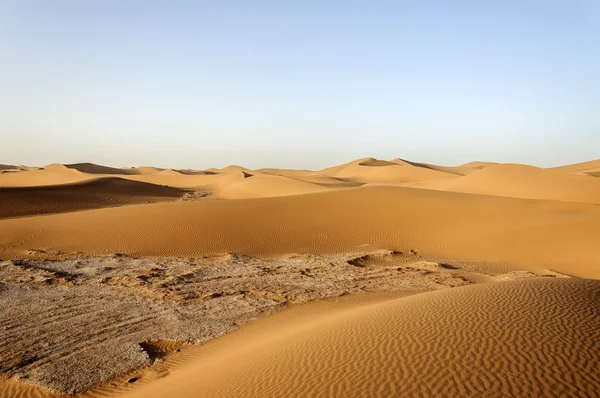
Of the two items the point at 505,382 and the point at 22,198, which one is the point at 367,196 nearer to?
the point at 505,382

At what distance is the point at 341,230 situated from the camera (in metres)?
18.1

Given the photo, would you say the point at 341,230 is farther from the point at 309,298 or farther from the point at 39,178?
the point at 39,178

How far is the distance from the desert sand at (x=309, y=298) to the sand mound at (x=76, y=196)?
34.4 feet

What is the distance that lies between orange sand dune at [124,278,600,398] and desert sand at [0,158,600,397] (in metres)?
0.02

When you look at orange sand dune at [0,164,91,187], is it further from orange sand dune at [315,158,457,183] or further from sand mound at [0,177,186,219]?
orange sand dune at [315,158,457,183]

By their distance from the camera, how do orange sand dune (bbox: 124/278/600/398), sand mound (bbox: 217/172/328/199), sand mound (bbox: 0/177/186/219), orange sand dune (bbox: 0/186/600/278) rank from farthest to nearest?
sand mound (bbox: 217/172/328/199) → sand mound (bbox: 0/177/186/219) → orange sand dune (bbox: 0/186/600/278) → orange sand dune (bbox: 124/278/600/398)

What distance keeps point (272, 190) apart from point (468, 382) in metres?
44.3

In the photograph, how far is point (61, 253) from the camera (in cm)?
1405

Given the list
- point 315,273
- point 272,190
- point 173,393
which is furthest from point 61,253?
point 272,190

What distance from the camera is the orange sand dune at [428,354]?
4.25 m

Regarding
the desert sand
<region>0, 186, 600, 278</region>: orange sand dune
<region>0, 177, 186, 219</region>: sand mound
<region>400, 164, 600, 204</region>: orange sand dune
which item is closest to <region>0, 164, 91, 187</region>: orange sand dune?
<region>0, 177, 186, 219</region>: sand mound

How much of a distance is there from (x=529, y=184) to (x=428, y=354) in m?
36.0

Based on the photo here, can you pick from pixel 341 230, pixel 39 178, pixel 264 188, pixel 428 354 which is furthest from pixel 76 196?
pixel 428 354

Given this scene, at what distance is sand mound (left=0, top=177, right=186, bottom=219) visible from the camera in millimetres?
27766
